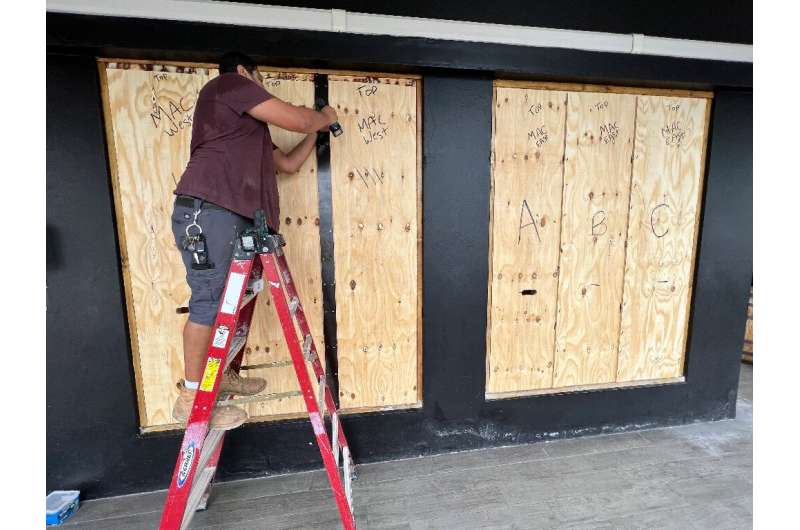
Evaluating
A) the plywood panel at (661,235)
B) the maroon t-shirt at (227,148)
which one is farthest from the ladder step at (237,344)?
the plywood panel at (661,235)

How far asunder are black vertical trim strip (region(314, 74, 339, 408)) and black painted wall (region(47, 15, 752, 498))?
0.19 metres

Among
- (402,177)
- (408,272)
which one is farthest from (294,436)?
(402,177)

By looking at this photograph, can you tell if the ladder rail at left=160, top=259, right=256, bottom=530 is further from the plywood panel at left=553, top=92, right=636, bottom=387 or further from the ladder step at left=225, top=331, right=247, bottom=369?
the plywood panel at left=553, top=92, right=636, bottom=387

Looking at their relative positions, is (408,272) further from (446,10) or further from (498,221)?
(446,10)

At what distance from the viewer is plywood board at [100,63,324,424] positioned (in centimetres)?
178

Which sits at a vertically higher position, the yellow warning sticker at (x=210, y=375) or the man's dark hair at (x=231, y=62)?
the man's dark hair at (x=231, y=62)

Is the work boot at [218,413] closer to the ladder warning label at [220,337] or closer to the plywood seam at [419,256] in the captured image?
the ladder warning label at [220,337]

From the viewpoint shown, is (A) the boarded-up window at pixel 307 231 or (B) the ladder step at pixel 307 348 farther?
(A) the boarded-up window at pixel 307 231

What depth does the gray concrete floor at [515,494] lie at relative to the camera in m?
1.79

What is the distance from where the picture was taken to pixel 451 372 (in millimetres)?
2203

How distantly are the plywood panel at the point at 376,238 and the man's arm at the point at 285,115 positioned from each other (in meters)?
0.45

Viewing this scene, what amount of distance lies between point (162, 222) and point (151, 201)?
104 millimetres

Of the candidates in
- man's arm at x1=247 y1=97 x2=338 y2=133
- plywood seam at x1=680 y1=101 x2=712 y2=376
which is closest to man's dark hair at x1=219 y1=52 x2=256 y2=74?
man's arm at x1=247 y1=97 x2=338 y2=133

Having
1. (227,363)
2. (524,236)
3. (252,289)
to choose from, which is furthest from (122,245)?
(524,236)
